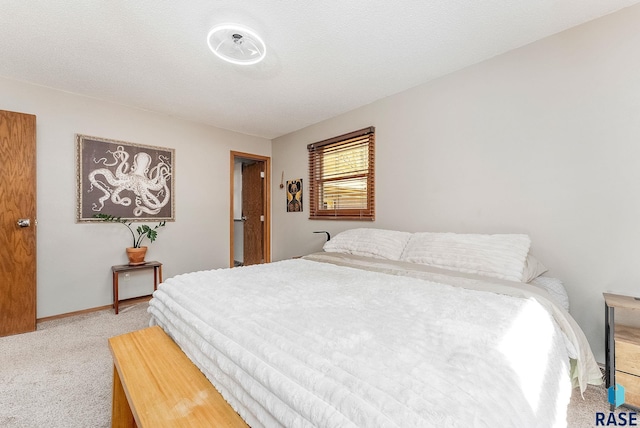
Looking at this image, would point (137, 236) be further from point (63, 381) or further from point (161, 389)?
point (161, 389)

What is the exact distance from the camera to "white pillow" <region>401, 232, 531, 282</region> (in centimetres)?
178

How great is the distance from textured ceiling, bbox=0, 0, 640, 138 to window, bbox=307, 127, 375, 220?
60 cm

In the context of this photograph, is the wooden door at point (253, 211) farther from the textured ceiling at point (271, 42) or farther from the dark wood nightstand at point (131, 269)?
the textured ceiling at point (271, 42)

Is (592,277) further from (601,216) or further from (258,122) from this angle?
(258,122)

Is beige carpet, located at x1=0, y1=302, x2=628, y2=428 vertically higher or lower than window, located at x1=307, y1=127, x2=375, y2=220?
lower

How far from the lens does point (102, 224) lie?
3.16 m

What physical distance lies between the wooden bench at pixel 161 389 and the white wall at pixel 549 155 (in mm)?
2347

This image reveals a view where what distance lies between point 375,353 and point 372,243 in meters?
1.85

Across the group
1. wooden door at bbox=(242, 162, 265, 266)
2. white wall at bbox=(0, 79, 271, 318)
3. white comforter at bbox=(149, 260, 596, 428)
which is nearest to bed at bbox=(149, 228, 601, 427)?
white comforter at bbox=(149, 260, 596, 428)

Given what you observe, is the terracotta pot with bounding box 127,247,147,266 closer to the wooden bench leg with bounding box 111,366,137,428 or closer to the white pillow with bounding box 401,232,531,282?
the wooden bench leg with bounding box 111,366,137,428

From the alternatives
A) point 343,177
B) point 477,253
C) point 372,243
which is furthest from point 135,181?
point 477,253

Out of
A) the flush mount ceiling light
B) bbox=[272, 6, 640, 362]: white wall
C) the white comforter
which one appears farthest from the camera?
the flush mount ceiling light

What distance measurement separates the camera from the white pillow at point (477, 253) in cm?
178

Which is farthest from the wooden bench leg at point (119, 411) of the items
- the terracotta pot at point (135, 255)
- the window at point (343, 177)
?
the window at point (343, 177)
